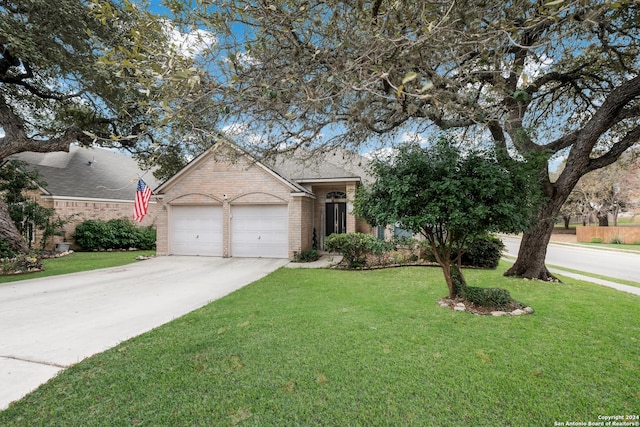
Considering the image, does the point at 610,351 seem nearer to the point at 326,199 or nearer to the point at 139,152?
the point at 326,199

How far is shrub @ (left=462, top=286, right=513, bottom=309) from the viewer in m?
5.27

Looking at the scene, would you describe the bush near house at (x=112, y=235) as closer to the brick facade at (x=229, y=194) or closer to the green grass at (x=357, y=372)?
the brick facade at (x=229, y=194)

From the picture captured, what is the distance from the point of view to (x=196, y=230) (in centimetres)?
1341

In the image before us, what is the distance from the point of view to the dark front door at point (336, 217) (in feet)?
47.3

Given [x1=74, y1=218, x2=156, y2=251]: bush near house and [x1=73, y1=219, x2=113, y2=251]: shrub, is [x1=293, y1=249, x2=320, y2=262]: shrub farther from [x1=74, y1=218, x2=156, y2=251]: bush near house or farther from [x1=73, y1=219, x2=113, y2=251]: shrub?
[x1=73, y1=219, x2=113, y2=251]: shrub

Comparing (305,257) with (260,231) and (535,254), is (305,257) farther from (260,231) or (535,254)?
(535,254)

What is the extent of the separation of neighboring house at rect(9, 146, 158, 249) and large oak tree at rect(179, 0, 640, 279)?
44.1ft

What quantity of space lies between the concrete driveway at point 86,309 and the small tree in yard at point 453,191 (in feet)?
14.3

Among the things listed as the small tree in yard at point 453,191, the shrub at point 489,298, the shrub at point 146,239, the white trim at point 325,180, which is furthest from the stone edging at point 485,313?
the shrub at point 146,239

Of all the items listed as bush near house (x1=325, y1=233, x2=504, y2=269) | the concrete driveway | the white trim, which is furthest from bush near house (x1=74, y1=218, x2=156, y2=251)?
bush near house (x1=325, y1=233, x2=504, y2=269)

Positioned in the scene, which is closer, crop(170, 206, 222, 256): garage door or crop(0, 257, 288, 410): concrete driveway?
crop(0, 257, 288, 410): concrete driveway

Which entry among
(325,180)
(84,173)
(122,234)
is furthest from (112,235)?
(325,180)

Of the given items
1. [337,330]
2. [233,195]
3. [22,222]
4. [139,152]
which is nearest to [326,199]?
[233,195]

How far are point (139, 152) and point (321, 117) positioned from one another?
8421mm
